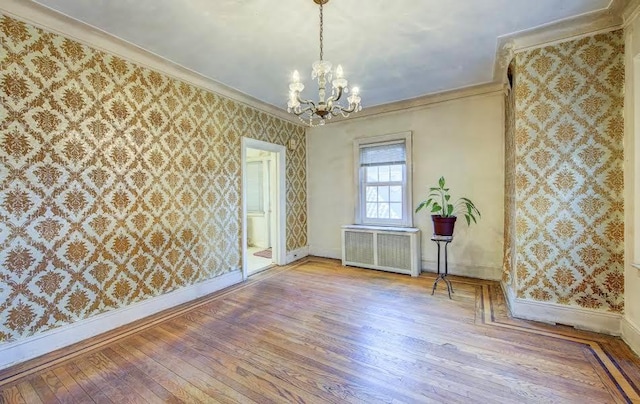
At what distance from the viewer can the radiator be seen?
4051 mm

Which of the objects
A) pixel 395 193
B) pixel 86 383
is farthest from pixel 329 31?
pixel 86 383

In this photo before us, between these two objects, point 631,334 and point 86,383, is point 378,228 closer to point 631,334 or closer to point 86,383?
point 631,334

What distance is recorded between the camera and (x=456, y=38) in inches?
98.9

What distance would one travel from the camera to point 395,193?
450 cm

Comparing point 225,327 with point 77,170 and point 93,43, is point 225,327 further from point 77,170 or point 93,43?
point 93,43

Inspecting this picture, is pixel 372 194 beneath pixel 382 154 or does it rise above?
beneath

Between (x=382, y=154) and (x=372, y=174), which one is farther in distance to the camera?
(x=372, y=174)

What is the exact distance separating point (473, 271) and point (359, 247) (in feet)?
5.55

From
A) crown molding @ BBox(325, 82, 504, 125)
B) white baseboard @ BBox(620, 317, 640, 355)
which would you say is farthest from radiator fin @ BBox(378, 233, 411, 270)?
white baseboard @ BBox(620, 317, 640, 355)

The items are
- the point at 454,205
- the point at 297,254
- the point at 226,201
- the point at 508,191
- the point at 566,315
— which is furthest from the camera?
the point at 297,254

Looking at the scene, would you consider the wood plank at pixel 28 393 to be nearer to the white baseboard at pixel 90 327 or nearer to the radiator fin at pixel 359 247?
the white baseboard at pixel 90 327

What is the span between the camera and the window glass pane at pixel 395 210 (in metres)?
4.47

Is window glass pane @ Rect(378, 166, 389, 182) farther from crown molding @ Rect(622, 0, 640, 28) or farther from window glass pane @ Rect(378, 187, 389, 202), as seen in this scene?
crown molding @ Rect(622, 0, 640, 28)

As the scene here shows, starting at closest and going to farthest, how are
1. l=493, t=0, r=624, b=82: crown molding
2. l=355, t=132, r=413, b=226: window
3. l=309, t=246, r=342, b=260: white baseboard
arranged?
1. l=493, t=0, r=624, b=82: crown molding
2. l=355, t=132, r=413, b=226: window
3. l=309, t=246, r=342, b=260: white baseboard
